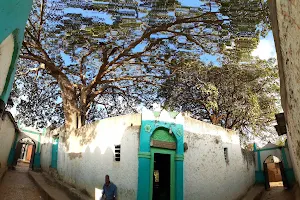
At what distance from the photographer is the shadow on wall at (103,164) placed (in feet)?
30.0

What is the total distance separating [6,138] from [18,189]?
538 centimetres

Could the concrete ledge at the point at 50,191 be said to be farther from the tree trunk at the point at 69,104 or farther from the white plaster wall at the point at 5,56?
the white plaster wall at the point at 5,56

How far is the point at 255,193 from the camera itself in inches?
510

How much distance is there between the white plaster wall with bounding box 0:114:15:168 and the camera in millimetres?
14641

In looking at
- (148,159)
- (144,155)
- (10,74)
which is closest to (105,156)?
(144,155)

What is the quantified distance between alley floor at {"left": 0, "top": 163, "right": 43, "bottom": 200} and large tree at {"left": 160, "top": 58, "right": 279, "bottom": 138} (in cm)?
737

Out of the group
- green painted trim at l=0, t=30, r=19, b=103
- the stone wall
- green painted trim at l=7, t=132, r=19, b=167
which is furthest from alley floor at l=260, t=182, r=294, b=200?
green painted trim at l=7, t=132, r=19, b=167

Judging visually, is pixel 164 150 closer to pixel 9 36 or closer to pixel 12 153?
pixel 9 36

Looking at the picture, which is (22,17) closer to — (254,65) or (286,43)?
(286,43)

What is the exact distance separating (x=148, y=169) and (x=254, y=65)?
7790 mm

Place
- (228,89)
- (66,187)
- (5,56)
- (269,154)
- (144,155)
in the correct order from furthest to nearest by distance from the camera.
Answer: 1. (269,154)
2. (228,89)
3. (66,187)
4. (144,155)
5. (5,56)

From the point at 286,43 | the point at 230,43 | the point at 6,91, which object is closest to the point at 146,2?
the point at 230,43

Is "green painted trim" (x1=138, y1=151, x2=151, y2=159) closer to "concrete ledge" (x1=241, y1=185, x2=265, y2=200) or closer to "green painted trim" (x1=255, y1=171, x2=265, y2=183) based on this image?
"concrete ledge" (x1=241, y1=185, x2=265, y2=200)

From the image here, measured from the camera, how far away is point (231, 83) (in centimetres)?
1425
